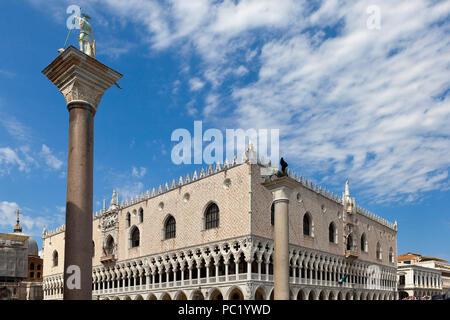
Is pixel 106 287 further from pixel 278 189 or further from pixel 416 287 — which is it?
pixel 416 287

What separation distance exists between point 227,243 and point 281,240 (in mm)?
19828

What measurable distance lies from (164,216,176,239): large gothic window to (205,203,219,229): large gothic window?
458 centimetres

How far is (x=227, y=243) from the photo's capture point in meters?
35.6

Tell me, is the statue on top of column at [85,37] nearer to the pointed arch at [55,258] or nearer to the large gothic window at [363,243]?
the large gothic window at [363,243]

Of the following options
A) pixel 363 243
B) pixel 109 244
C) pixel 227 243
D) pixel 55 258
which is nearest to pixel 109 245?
pixel 109 244

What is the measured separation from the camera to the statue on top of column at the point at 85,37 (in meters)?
11.9

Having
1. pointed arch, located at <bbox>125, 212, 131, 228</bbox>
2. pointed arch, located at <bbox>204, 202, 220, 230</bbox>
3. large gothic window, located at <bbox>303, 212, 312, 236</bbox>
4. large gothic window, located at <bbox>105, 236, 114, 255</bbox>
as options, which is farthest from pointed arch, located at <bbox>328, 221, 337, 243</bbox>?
large gothic window, located at <bbox>105, 236, 114, 255</bbox>

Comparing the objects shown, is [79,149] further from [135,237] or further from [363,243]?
[363,243]

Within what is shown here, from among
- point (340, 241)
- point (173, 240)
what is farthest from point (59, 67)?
point (340, 241)

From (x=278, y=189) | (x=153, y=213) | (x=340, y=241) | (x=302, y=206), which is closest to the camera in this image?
(x=278, y=189)

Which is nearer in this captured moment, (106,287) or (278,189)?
(278,189)

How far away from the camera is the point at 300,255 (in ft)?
128
